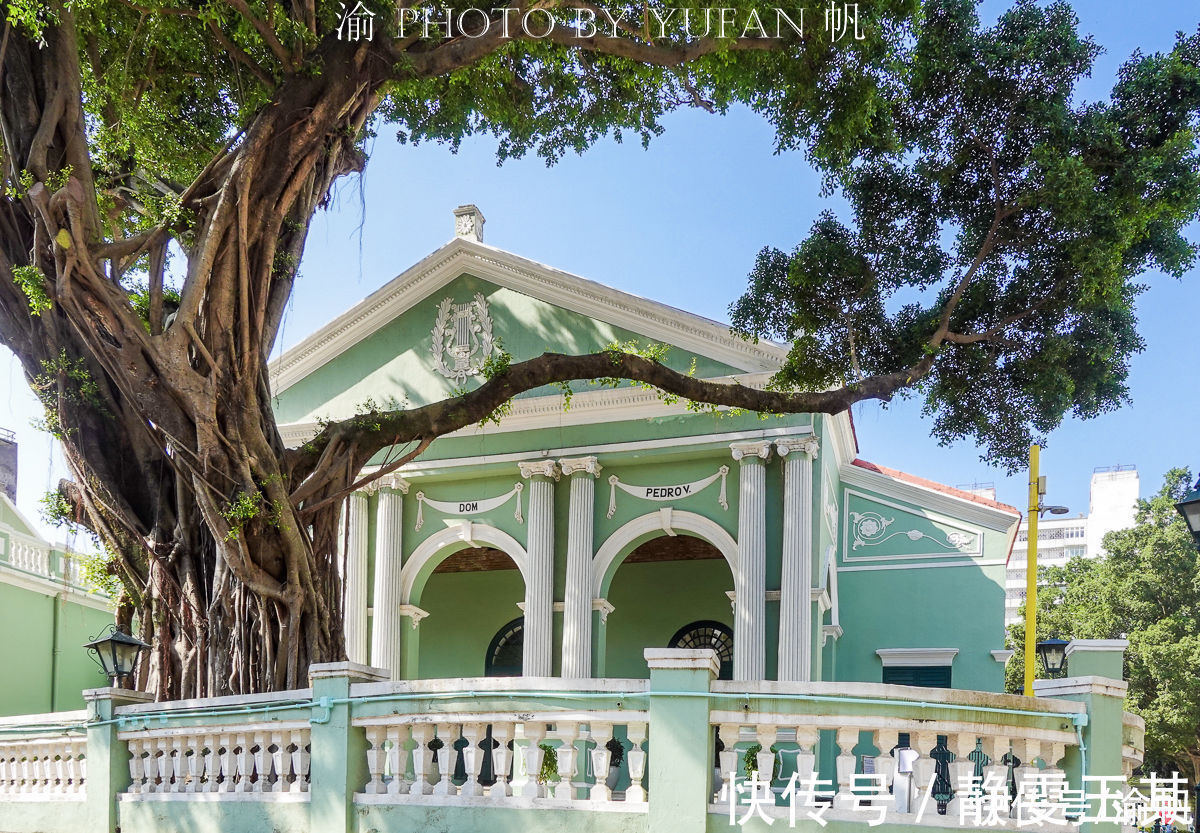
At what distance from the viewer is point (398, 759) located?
20.0ft

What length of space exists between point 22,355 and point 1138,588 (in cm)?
2534

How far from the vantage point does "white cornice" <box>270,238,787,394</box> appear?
14033mm

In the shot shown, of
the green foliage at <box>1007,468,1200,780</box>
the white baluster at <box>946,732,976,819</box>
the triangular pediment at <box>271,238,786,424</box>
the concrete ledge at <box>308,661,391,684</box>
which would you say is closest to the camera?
the white baluster at <box>946,732,976,819</box>

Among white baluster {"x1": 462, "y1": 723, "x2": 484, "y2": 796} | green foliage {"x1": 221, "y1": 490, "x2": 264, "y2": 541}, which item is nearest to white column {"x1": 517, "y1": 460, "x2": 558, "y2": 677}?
green foliage {"x1": 221, "y1": 490, "x2": 264, "y2": 541}

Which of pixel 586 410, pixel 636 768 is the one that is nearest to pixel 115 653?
pixel 636 768

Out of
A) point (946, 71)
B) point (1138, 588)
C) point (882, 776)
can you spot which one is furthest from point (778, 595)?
point (1138, 588)

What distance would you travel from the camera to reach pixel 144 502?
8922 mm

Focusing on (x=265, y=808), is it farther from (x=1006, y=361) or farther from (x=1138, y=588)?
(x=1138, y=588)

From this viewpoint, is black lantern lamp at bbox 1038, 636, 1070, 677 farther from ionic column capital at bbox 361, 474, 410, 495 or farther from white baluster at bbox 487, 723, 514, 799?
ionic column capital at bbox 361, 474, 410, 495

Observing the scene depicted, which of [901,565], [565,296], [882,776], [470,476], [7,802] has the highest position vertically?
[565,296]

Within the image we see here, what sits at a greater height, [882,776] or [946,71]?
[946,71]

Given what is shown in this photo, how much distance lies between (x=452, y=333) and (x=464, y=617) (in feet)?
15.5

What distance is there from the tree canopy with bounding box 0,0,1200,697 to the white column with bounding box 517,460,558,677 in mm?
4586

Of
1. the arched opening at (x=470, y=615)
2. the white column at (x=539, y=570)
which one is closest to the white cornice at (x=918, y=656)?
the white column at (x=539, y=570)
